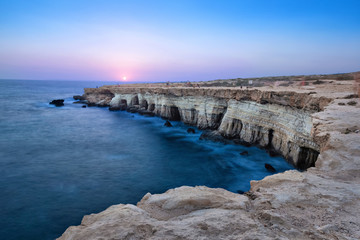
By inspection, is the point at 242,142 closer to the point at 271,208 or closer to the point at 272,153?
the point at 272,153

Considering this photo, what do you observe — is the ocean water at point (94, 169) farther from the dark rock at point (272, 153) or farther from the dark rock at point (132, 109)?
the dark rock at point (132, 109)

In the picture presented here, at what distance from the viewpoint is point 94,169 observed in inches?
730

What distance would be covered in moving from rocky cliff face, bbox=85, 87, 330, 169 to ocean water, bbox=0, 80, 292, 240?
5.86 feet

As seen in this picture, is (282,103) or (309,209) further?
(282,103)

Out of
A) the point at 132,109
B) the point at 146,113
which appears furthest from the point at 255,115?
the point at 132,109

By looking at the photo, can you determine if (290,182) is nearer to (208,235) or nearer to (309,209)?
(309,209)

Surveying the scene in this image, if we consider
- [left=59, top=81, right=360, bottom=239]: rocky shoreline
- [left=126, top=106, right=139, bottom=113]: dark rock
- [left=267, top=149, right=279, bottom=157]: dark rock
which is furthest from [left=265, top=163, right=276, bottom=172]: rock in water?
[left=126, top=106, right=139, bottom=113]: dark rock

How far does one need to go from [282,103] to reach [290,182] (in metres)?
14.7

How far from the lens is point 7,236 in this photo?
10.6 m

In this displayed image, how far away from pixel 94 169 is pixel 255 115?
17.0 metres

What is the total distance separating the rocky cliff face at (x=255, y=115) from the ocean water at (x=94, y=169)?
1.79 metres

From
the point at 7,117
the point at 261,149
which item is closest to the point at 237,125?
the point at 261,149

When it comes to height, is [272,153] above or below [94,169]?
above

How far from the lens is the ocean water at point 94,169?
12531 millimetres
